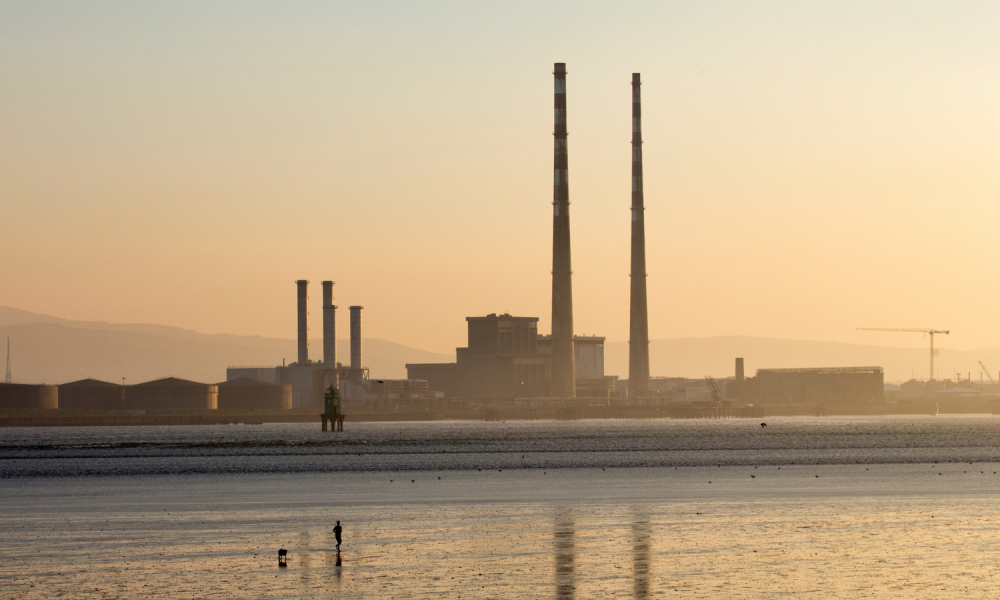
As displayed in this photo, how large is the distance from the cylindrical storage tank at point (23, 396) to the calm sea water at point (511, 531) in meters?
132

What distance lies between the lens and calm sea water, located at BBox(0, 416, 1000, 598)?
2486 centimetres

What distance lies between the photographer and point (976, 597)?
22.8 meters

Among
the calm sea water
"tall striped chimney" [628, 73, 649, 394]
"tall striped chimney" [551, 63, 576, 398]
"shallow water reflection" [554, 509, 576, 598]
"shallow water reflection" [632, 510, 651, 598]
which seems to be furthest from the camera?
"tall striped chimney" [628, 73, 649, 394]

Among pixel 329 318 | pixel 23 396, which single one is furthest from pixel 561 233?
pixel 23 396

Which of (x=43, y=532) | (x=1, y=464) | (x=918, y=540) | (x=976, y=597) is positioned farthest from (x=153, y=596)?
(x=1, y=464)

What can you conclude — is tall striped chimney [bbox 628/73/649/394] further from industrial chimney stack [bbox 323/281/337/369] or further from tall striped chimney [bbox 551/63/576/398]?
industrial chimney stack [bbox 323/281/337/369]

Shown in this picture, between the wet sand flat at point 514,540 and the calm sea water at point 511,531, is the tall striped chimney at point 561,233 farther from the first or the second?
the wet sand flat at point 514,540

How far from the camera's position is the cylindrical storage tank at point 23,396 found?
190000 mm

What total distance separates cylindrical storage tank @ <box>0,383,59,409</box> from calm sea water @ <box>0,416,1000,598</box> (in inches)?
5213

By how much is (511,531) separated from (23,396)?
173911mm

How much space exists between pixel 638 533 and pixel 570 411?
16193 centimetres

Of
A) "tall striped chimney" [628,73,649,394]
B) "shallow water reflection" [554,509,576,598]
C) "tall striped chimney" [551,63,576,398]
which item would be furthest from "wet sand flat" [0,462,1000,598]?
"tall striped chimney" [628,73,649,394]

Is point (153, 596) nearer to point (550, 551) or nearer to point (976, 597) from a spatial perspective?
point (550, 551)

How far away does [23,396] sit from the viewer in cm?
19112
